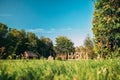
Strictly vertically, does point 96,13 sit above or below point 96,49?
above

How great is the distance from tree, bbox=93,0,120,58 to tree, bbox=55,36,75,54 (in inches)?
5451

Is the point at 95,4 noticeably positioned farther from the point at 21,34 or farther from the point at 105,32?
the point at 21,34

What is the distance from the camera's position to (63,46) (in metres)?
176

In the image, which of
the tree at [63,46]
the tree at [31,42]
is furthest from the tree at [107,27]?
the tree at [63,46]

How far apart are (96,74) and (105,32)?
113 feet

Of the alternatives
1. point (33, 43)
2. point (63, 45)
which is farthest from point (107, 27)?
point (63, 45)

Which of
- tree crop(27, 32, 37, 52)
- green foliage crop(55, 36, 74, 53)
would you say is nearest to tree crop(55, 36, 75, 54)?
green foliage crop(55, 36, 74, 53)

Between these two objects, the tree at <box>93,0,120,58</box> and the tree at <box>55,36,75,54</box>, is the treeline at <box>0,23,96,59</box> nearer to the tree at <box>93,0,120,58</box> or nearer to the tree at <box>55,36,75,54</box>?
the tree at <box>55,36,75,54</box>

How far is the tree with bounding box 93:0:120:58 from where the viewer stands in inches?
1378

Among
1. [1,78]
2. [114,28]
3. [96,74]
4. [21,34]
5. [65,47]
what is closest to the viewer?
[1,78]

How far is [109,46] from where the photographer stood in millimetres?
36188

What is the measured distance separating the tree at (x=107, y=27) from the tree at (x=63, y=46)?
13844 cm

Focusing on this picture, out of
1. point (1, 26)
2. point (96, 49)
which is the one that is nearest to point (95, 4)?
point (96, 49)

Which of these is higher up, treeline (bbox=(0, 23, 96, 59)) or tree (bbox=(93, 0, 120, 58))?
treeline (bbox=(0, 23, 96, 59))
